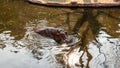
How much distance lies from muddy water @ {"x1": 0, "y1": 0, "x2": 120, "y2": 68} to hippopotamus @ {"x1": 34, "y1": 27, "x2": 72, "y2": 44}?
0.56 feet

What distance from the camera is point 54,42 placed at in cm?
1020

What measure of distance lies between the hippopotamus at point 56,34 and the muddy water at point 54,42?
172mm

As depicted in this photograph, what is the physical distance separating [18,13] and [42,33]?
3628 mm

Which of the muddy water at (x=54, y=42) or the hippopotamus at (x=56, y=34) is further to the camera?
the hippopotamus at (x=56, y=34)

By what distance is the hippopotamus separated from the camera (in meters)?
10.2

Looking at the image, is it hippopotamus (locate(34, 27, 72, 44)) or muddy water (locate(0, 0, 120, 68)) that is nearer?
muddy water (locate(0, 0, 120, 68))

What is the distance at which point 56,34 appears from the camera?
1038 cm

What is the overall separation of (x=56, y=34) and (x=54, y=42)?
0.35 meters

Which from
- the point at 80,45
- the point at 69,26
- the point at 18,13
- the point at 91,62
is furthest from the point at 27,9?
the point at 91,62

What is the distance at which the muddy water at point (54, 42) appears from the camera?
28.5 feet

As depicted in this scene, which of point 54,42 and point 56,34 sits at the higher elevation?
point 56,34

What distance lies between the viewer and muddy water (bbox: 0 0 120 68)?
28.5 feet

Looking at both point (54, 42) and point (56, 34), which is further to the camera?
point (56, 34)

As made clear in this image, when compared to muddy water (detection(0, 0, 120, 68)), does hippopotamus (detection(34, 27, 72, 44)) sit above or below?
above
